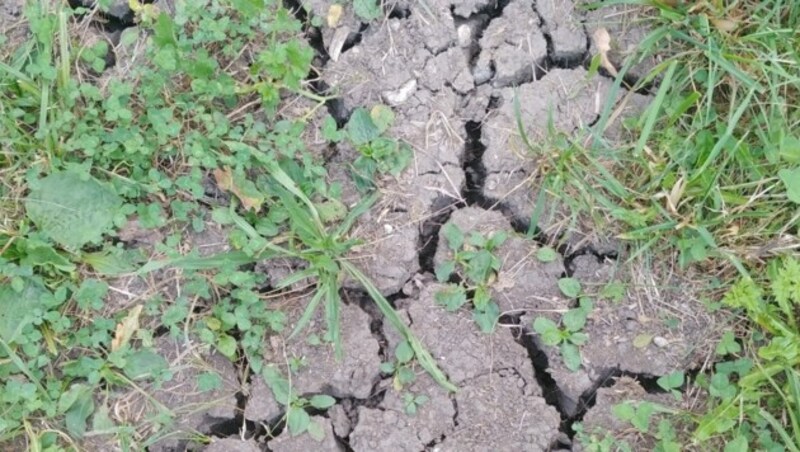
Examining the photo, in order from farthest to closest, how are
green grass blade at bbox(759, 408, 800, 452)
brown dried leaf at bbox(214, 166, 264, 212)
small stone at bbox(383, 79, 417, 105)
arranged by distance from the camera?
1. small stone at bbox(383, 79, 417, 105)
2. brown dried leaf at bbox(214, 166, 264, 212)
3. green grass blade at bbox(759, 408, 800, 452)

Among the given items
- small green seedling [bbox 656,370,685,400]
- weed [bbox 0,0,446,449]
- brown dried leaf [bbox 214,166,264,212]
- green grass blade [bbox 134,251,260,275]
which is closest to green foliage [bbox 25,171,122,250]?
weed [bbox 0,0,446,449]

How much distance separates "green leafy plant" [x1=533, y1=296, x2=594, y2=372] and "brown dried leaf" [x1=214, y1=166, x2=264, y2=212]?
841 millimetres

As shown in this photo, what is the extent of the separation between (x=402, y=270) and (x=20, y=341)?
3.44 ft

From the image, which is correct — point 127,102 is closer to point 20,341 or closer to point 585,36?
point 20,341

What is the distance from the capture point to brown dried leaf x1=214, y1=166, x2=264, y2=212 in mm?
2496

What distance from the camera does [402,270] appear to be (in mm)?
2555

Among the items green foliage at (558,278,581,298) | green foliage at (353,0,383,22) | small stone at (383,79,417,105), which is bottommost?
green foliage at (558,278,581,298)

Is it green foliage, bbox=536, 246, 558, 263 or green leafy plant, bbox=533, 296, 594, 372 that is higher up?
green foliage, bbox=536, 246, 558, 263

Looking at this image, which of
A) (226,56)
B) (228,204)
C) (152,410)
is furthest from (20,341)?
(226,56)

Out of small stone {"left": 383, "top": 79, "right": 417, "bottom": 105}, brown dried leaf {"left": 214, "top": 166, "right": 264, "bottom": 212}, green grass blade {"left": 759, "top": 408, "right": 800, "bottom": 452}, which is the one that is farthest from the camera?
small stone {"left": 383, "top": 79, "right": 417, "bottom": 105}

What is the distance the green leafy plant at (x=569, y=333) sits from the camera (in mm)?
2504

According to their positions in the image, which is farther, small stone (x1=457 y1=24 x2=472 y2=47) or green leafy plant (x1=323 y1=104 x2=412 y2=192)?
small stone (x1=457 y1=24 x2=472 y2=47)

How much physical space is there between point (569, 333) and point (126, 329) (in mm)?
1218

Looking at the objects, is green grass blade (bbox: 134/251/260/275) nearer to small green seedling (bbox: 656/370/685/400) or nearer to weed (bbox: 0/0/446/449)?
weed (bbox: 0/0/446/449)
